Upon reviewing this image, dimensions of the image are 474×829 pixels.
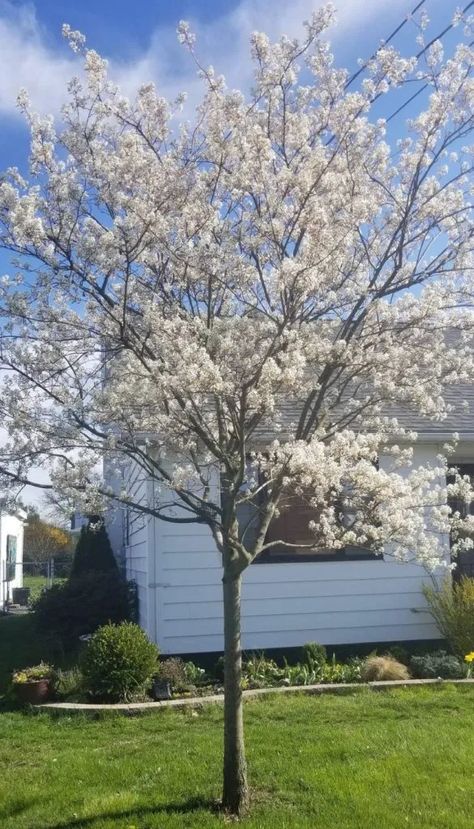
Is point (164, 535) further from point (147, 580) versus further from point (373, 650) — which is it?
point (373, 650)

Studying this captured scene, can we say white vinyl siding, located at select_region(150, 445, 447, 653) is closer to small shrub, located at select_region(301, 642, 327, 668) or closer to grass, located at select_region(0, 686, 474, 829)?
small shrub, located at select_region(301, 642, 327, 668)

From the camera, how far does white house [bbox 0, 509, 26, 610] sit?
20375mm

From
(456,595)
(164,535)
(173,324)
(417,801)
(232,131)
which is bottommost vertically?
(417,801)

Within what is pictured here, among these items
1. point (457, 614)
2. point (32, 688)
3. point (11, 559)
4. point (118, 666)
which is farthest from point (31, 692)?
point (11, 559)

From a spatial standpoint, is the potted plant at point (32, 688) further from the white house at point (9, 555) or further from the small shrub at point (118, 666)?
the white house at point (9, 555)

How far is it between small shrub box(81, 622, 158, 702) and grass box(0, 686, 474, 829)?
1.59 ft

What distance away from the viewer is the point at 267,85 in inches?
221

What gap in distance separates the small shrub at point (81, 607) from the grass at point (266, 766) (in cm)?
350

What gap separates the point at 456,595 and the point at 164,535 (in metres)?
3.62

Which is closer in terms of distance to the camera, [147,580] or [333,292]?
[333,292]

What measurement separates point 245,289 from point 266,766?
3315 mm

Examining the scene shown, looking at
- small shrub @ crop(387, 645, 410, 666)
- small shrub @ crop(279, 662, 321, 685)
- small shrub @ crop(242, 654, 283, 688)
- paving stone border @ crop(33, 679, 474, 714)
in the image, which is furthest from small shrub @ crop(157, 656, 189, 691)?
small shrub @ crop(387, 645, 410, 666)

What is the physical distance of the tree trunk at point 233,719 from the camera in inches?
199

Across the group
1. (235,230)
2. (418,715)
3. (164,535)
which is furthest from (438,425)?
(235,230)
